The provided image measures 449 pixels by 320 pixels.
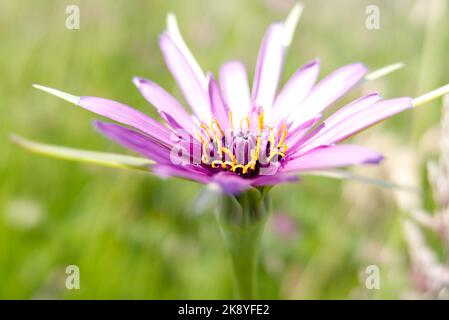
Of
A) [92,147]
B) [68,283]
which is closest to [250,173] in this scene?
[68,283]

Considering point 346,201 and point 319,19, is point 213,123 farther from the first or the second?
point 319,19

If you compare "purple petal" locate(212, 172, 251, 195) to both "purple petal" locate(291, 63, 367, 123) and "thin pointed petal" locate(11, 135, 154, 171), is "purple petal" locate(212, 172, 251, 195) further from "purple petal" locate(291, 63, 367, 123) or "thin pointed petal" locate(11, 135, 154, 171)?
"purple petal" locate(291, 63, 367, 123)

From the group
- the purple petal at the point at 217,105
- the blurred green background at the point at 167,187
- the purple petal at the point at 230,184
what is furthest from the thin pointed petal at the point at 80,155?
the blurred green background at the point at 167,187

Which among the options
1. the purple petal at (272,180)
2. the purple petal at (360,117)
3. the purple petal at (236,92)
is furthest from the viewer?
the purple petal at (236,92)

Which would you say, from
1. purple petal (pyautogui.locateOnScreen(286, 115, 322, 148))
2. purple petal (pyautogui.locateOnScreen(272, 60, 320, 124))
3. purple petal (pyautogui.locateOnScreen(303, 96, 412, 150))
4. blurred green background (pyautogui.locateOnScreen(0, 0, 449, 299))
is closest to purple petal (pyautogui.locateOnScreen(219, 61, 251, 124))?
purple petal (pyautogui.locateOnScreen(272, 60, 320, 124))

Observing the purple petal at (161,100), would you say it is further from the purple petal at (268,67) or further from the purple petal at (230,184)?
the purple petal at (230,184)
